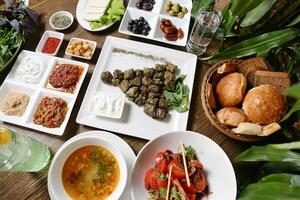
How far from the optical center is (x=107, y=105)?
134cm

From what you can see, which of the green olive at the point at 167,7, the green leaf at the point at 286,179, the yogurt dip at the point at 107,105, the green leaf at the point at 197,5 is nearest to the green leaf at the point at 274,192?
the green leaf at the point at 286,179

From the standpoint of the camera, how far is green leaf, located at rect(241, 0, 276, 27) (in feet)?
4.03

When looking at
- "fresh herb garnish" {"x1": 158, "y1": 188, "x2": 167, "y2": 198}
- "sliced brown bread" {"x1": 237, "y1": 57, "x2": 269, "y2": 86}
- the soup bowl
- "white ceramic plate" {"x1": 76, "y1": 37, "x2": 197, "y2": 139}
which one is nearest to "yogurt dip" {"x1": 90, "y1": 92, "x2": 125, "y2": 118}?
"white ceramic plate" {"x1": 76, "y1": 37, "x2": 197, "y2": 139}

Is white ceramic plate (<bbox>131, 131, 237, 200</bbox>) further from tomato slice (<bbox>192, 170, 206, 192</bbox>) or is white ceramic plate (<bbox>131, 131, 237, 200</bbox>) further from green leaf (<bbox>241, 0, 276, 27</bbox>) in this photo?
green leaf (<bbox>241, 0, 276, 27</bbox>)

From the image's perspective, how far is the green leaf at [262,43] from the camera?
4.00 ft

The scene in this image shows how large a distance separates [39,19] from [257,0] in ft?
3.89

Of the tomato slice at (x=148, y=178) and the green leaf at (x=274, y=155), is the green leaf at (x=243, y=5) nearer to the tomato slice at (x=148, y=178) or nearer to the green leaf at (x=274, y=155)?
the green leaf at (x=274, y=155)

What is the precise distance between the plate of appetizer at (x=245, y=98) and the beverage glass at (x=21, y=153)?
0.76 meters

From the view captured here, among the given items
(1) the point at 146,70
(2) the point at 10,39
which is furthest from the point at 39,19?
(1) the point at 146,70

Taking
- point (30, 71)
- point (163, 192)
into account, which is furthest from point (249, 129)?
point (30, 71)

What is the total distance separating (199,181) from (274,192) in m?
0.34

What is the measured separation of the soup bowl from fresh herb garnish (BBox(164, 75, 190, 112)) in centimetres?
39

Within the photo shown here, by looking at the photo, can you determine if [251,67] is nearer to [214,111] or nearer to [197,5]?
[214,111]

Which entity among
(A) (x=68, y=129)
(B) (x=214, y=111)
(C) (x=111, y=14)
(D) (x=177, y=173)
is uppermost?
(C) (x=111, y=14)
